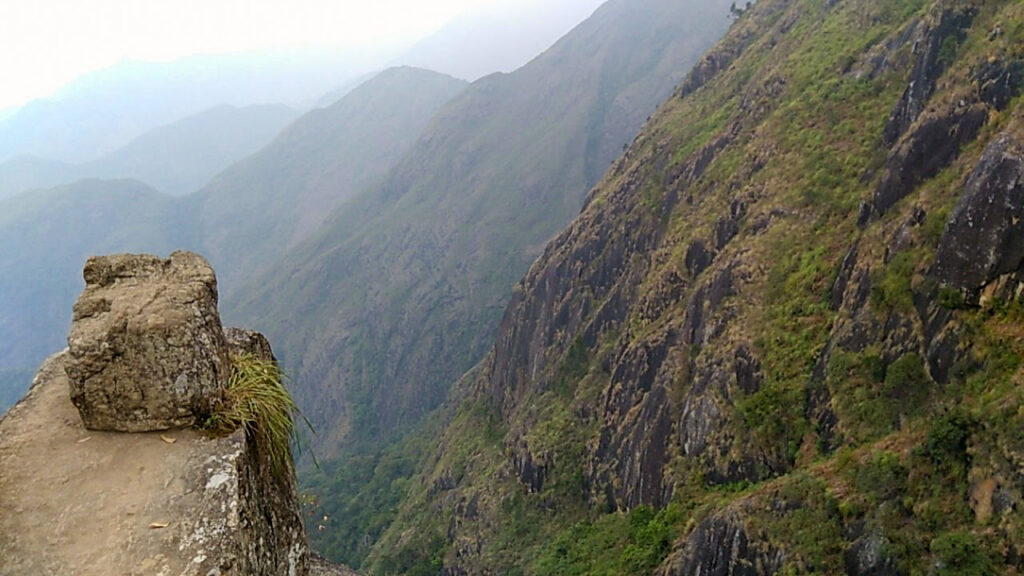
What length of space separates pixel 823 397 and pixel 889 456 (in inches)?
247

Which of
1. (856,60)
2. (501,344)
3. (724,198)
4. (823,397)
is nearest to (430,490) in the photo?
(501,344)

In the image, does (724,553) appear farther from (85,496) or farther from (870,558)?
(85,496)

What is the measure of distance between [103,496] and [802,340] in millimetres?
33113

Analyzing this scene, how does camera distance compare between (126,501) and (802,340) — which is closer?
(126,501)

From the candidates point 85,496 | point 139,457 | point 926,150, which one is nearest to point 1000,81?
point 926,150

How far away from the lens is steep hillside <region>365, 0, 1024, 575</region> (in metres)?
20.5

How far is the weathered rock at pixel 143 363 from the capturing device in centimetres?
635

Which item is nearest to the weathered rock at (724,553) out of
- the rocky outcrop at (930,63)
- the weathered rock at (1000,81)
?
the weathered rock at (1000,81)

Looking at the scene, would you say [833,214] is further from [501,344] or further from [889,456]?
[501,344]

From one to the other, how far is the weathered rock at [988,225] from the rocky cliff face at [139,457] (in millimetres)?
24613

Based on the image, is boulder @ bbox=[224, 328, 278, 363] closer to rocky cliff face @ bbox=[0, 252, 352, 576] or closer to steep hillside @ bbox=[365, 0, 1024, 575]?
rocky cliff face @ bbox=[0, 252, 352, 576]

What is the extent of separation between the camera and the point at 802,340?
3197 cm

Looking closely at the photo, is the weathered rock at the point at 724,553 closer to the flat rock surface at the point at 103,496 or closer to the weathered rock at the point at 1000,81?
the weathered rock at the point at 1000,81

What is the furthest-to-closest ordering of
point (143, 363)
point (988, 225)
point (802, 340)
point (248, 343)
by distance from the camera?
point (802, 340) < point (988, 225) < point (248, 343) < point (143, 363)
